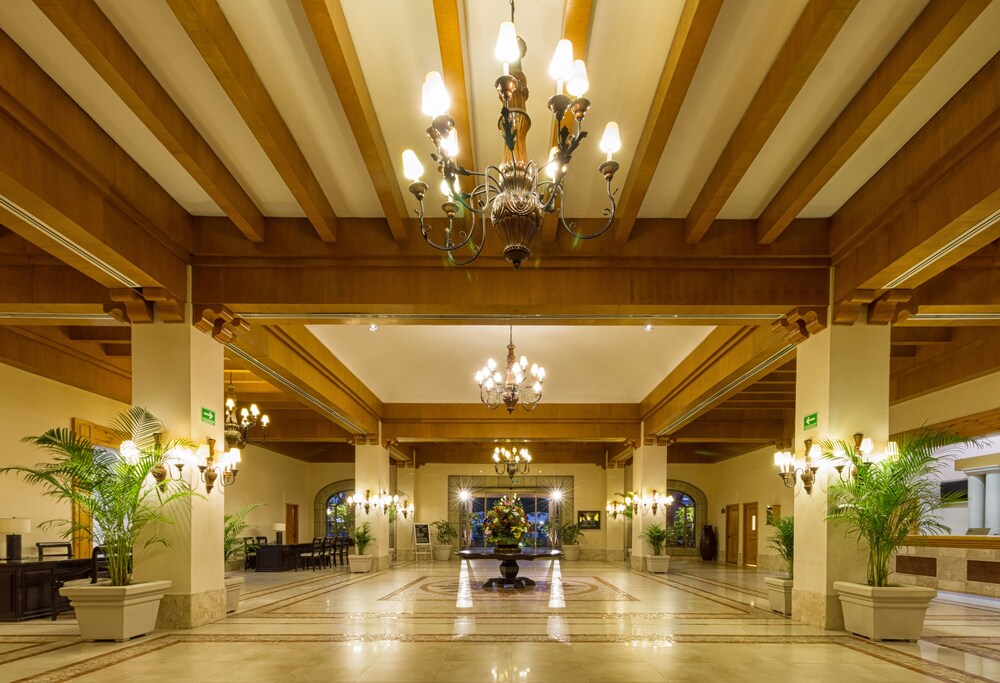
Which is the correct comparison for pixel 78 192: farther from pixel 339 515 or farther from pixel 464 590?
pixel 339 515

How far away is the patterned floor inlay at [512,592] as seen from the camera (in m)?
10.2

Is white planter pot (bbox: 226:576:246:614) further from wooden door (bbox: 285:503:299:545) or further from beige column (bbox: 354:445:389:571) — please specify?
wooden door (bbox: 285:503:299:545)

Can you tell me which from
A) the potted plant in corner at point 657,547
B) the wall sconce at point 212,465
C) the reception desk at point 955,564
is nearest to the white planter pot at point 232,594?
the wall sconce at point 212,465

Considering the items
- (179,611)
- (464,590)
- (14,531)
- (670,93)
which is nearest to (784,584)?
(464,590)

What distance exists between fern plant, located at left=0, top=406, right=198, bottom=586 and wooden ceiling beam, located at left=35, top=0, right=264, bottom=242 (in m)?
2.24

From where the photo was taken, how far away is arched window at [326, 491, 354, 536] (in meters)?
23.2

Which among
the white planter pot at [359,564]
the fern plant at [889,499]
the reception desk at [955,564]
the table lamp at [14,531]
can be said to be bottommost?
the white planter pot at [359,564]

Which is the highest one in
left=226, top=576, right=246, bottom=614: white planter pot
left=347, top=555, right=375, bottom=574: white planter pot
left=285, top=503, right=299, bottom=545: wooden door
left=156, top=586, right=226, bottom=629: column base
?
left=156, top=586, right=226, bottom=629: column base

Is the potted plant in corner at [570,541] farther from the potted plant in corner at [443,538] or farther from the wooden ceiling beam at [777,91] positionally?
the wooden ceiling beam at [777,91]

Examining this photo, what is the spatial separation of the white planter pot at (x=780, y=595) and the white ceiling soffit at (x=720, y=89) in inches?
175

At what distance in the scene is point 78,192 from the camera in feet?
16.9

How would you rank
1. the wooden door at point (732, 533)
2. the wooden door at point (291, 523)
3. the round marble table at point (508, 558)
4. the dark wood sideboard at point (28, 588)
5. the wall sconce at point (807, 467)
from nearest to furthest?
the wall sconce at point (807, 467), the dark wood sideboard at point (28, 588), the round marble table at point (508, 558), the wooden door at point (732, 533), the wooden door at point (291, 523)

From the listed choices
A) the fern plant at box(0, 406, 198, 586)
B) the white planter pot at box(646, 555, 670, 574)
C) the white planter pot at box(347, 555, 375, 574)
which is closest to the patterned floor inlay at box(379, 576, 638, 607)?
the white planter pot at box(646, 555, 670, 574)

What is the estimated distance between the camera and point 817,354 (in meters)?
7.24
